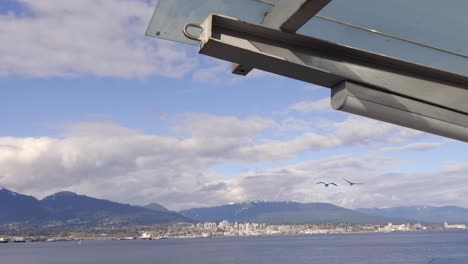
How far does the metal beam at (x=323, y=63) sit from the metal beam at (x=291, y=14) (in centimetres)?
6

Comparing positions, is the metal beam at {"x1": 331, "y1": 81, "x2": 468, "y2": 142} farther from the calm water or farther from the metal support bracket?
the calm water

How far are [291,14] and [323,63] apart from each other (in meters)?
0.51

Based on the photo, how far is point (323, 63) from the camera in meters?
2.99

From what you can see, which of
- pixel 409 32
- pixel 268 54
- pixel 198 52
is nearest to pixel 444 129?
pixel 409 32

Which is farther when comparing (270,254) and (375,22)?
(270,254)

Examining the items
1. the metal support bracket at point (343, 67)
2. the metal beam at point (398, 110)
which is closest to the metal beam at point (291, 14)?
the metal support bracket at point (343, 67)

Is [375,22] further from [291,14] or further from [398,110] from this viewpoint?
[291,14]

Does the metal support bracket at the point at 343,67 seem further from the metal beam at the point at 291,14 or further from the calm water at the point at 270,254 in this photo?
the calm water at the point at 270,254

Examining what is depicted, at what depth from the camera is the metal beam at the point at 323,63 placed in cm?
274

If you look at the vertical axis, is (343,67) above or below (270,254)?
above

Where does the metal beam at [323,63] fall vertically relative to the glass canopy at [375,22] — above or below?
below

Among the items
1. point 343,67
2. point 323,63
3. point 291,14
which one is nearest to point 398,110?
point 343,67

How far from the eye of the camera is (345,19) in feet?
10.2

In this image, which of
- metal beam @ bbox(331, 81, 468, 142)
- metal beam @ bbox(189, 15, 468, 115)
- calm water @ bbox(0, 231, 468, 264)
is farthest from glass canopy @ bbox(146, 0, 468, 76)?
calm water @ bbox(0, 231, 468, 264)
